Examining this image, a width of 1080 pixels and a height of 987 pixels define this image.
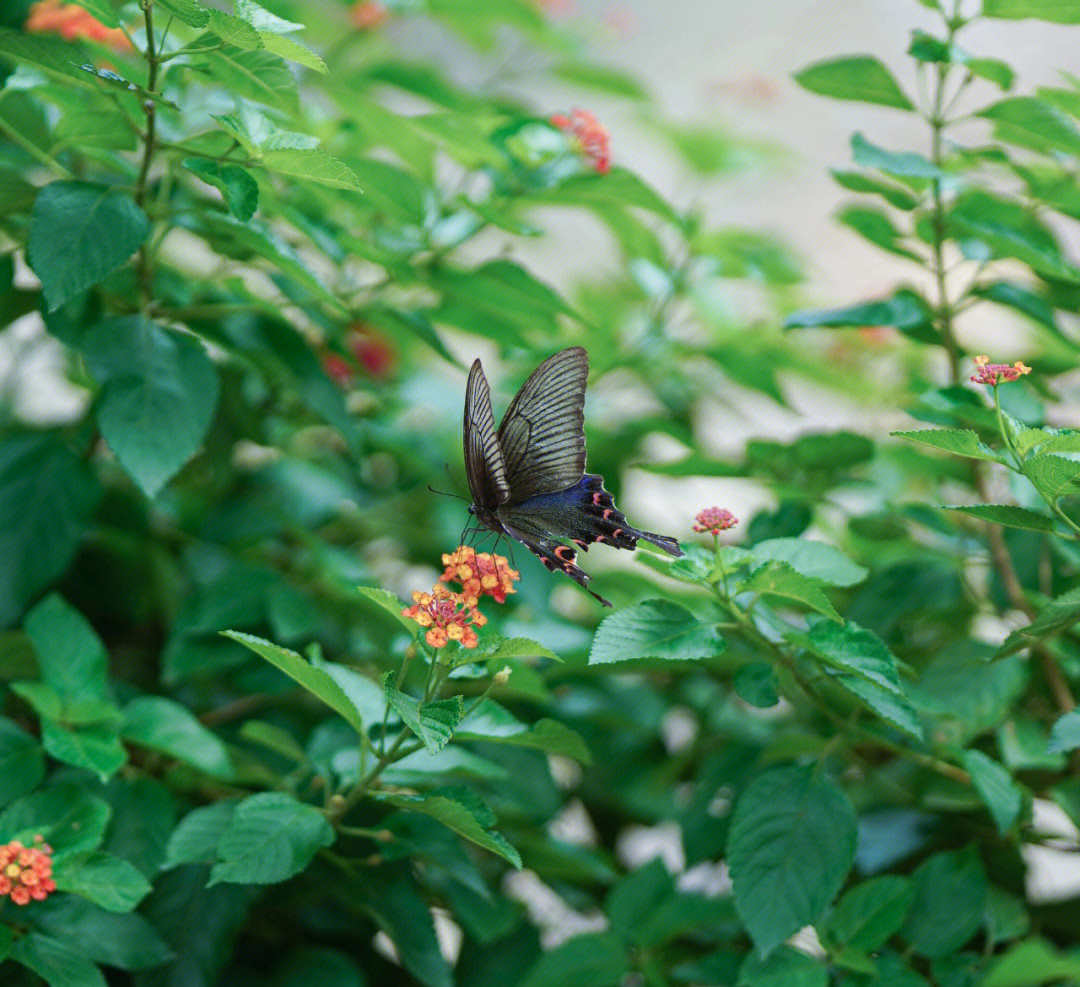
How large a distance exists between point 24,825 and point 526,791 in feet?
1.26

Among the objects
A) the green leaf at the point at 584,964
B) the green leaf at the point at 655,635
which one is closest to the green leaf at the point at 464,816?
the green leaf at the point at 655,635

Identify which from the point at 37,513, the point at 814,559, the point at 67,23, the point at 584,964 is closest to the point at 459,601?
the point at 814,559

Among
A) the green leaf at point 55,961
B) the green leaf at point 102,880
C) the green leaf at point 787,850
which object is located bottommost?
the green leaf at point 55,961

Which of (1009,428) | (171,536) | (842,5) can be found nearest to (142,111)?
(171,536)

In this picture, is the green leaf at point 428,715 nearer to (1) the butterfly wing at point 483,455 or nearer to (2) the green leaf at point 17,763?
(1) the butterfly wing at point 483,455

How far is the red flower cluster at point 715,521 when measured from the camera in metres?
0.56

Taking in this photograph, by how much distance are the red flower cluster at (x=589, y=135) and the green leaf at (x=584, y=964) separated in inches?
23.2

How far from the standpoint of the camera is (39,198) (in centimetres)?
63

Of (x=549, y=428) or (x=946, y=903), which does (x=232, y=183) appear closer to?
(x=549, y=428)

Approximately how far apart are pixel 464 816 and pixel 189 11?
0.46 metres

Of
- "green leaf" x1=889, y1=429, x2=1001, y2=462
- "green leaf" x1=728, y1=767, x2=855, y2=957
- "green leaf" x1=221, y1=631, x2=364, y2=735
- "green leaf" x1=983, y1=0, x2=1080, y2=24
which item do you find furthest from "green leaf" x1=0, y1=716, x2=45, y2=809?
"green leaf" x1=983, y1=0, x2=1080, y2=24

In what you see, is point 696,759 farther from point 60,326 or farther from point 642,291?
point 60,326

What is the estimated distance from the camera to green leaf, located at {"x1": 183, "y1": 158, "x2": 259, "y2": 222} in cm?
59

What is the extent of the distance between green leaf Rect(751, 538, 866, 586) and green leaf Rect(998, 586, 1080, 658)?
0.09 m
